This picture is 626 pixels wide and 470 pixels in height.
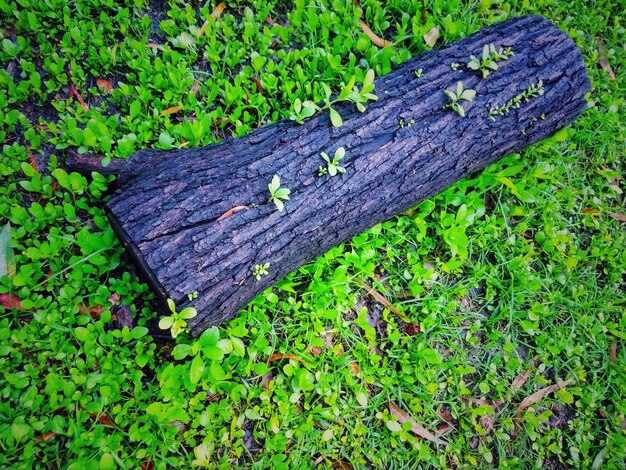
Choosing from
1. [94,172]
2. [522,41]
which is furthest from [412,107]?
[94,172]

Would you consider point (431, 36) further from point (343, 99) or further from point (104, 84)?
point (104, 84)

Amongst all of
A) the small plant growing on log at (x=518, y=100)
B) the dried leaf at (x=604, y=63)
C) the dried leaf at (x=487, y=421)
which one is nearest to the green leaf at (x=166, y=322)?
the dried leaf at (x=487, y=421)

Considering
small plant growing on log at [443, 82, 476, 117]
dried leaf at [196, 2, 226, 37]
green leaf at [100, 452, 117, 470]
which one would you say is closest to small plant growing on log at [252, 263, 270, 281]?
green leaf at [100, 452, 117, 470]

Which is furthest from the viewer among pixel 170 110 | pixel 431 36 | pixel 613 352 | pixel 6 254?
pixel 431 36

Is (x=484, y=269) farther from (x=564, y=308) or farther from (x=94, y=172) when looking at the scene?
(x=94, y=172)

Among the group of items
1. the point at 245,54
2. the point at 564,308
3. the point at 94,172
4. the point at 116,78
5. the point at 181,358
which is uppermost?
the point at 116,78

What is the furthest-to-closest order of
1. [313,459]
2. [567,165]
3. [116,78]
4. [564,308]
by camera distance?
[567,165]
[564,308]
[116,78]
[313,459]

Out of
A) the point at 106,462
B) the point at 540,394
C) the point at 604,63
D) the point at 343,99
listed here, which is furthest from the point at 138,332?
the point at 604,63
